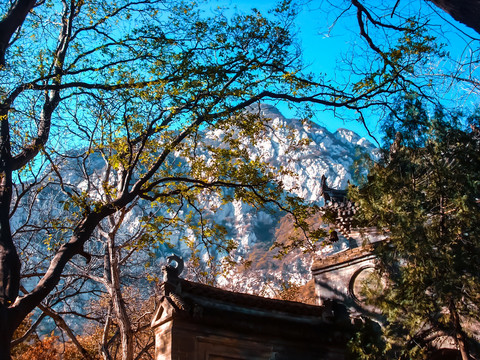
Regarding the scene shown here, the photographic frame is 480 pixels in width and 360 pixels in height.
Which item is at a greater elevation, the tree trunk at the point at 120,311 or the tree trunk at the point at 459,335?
the tree trunk at the point at 120,311

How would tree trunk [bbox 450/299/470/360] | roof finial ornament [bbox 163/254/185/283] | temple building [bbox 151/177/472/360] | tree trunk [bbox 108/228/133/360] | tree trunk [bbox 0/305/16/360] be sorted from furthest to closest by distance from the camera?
tree trunk [bbox 108/228/133/360] < roof finial ornament [bbox 163/254/185/283] < temple building [bbox 151/177/472/360] < tree trunk [bbox 450/299/470/360] < tree trunk [bbox 0/305/16/360]

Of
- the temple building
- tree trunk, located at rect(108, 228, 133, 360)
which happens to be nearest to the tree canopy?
the temple building

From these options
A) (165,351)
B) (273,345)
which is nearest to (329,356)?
(273,345)

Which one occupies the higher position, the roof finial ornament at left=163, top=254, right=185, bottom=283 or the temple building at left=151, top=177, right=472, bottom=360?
the roof finial ornament at left=163, top=254, right=185, bottom=283

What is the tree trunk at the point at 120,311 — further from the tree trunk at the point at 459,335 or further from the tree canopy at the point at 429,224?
the tree trunk at the point at 459,335

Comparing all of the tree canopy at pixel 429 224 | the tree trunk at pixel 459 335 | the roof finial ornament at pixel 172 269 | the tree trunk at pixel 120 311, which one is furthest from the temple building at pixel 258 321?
the tree trunk at pixel 120 311

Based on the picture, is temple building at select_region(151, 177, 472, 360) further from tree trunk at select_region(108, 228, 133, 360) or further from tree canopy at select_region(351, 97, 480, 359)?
tree trunk at select_region(108, 228, 133, 360)

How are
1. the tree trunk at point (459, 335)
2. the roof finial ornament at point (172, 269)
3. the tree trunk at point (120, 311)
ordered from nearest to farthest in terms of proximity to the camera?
the tree trunk at point (459, 335)
the roof finial ornament at point (172, 269)
the tree trunk at point (120, 311)

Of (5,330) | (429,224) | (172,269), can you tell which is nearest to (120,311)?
(172,269)

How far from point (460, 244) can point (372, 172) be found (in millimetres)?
2171

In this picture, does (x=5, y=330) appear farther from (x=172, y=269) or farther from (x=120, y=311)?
(x=120, y=311)

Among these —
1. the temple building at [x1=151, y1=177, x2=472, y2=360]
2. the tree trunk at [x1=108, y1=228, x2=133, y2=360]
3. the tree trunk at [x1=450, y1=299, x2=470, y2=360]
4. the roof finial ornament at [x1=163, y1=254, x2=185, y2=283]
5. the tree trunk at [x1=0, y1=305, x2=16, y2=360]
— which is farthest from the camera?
the tree trunk at [x1=108, y1=228, x2=133, y2=360]

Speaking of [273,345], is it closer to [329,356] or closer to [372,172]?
[329,356]

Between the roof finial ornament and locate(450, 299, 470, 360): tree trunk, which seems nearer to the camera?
locate(450, 299, 470, 360): tree trunk
